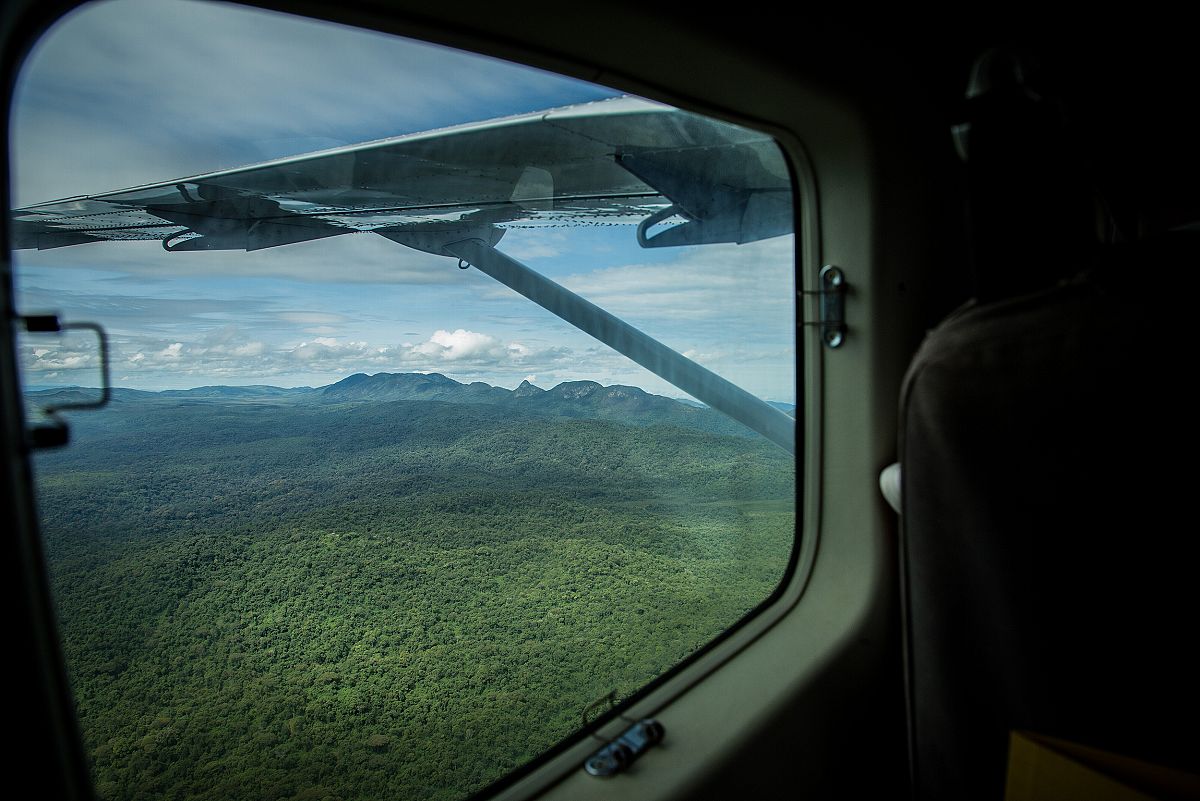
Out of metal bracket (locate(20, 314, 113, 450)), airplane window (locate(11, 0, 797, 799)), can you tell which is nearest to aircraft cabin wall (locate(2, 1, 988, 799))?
airplane window (locate(11, 0, 797, 799))

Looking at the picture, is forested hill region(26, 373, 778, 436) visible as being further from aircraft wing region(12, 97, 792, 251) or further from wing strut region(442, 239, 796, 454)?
aircraft wing region(12, 97, 792, 251)

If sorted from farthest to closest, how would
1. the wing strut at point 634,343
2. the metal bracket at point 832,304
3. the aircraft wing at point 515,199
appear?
the wing strut at point 634,343
the metal bracket at point 832,304
the aircraft wing at point 515,199

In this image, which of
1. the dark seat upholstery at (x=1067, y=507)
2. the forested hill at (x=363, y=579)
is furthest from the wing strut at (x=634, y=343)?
the dark seat upholstery at (x=1067, y=507)

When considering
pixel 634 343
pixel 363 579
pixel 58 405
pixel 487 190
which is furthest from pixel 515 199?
pixel 58 405

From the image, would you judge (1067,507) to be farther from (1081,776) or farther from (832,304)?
(832,304)

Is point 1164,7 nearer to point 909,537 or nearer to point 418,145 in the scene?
point 909,537

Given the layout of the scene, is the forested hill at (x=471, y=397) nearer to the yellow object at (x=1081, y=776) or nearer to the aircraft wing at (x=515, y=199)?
the aircraft wing at (x=515, y=199)
